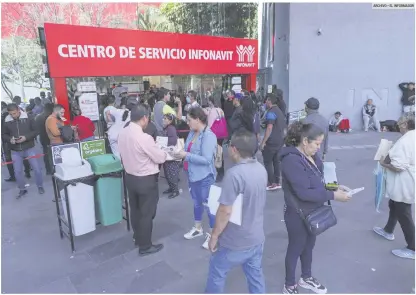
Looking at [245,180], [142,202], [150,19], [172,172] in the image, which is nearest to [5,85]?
[150,19]

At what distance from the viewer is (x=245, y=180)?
2.07 meters

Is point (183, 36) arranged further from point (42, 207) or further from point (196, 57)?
point (42, 207)

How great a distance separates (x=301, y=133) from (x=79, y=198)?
2633 mm

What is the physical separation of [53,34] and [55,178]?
12.3 ft

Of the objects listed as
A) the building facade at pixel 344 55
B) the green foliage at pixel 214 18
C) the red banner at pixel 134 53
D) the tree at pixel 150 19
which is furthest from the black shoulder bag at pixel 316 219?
the green foliage at pixel 214 18

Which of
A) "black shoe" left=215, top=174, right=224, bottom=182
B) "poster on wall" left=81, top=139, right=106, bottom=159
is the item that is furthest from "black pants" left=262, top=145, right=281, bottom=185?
"poster on wall" left=81, top=139, right=106, bottom=159

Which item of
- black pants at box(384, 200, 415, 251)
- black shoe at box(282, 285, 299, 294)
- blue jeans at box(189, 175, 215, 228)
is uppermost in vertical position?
blue jeans at box(189, 175, 215, 228)

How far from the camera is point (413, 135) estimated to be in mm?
3088

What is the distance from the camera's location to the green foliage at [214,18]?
35.6 ft

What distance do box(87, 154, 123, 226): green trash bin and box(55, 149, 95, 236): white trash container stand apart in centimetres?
9

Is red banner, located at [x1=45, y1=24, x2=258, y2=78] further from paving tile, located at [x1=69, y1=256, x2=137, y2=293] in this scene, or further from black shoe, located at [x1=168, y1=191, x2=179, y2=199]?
paving tile, located at [x1=69, y1=256, x2=137, y2=293]

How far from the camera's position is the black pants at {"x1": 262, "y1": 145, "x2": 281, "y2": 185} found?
5297 millimetres

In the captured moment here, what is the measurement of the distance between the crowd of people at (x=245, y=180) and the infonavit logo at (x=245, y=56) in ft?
16.6

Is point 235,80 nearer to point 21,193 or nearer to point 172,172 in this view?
point 172,172
